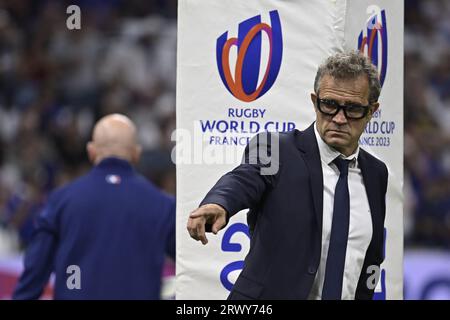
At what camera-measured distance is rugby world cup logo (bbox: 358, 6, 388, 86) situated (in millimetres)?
5473

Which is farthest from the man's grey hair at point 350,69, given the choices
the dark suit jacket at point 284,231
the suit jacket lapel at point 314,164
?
the dark suit jacket at point 284,231

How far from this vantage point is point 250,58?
536 centimetres

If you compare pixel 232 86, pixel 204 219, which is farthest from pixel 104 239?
pixel 204 219

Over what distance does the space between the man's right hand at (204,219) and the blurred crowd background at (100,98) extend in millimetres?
7325

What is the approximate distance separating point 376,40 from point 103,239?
2348 millimetres

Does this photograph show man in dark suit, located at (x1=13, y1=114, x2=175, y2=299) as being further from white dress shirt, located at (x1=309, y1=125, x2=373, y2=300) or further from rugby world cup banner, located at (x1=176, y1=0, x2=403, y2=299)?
white dress shirt, located at (x1=309, y1=125, x2=373, y2=300)

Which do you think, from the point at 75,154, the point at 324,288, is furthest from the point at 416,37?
the point at 324,288

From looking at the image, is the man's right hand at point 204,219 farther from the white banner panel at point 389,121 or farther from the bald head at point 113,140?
the bald head at point 113,140

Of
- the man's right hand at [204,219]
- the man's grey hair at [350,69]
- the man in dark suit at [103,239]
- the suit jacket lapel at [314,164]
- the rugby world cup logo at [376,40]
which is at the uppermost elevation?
the rugby world cup logo at [376,40]

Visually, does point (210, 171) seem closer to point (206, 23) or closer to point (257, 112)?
point (257, 112)

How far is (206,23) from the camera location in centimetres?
532

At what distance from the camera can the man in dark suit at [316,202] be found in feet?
14.5

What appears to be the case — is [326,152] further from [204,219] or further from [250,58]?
[250,58]

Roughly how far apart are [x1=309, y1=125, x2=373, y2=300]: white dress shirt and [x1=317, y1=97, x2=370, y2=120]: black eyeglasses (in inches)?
4.9
